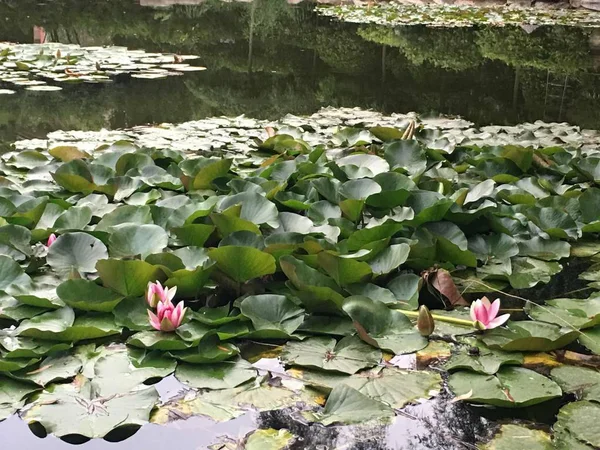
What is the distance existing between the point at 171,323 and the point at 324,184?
93 cm

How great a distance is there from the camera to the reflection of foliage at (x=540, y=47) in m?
7.98

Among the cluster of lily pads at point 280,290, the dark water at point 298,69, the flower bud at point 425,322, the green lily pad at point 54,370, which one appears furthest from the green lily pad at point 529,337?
the dark water at point 298,69

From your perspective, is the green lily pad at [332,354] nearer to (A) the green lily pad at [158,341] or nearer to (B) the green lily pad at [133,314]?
(A) the green lily pad at [158,341]

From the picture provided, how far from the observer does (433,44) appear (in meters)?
9.39

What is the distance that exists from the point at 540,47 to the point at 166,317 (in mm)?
8589

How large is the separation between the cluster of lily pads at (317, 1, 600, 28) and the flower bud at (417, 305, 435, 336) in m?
10.4

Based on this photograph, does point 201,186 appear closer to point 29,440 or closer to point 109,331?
point 109,331

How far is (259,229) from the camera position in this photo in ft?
6.94

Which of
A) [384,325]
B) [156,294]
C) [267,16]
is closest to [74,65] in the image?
[156,294]

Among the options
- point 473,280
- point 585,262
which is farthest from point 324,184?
point 585,262

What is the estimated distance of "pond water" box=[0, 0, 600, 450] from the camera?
1.39 metres

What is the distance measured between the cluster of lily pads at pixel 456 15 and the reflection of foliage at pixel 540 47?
0.85 metres

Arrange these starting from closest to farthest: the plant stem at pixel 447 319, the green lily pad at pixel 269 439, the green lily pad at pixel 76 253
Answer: the green lily pad at pixel 269 439, the plant stem at pixel 447 319, the green lily pad at pixel 76 253

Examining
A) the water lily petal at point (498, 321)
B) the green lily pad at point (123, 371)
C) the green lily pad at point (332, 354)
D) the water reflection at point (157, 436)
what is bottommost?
the water reflection at point (157, 436)
